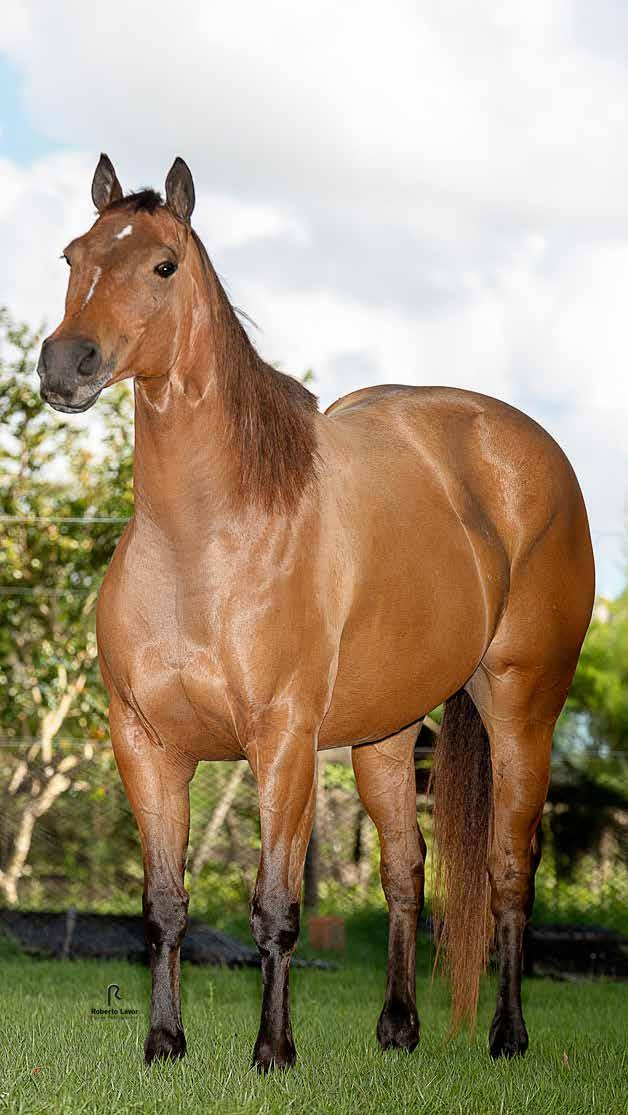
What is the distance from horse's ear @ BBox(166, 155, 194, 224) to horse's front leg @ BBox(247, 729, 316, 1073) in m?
1.46

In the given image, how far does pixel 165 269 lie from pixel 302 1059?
91.7 inches

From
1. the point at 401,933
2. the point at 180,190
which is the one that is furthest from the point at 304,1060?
the point at 180,190

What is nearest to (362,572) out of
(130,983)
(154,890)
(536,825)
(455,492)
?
(455,492)

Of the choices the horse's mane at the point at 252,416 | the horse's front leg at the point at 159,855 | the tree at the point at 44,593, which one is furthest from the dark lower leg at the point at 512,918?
the tree at the point at 44,593

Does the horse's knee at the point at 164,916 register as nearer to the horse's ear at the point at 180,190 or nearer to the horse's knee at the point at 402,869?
the horse's knee at the point at 402,869

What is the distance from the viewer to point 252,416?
367 centimetres

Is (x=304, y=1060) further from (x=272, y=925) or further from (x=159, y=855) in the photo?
(x=159, y=855)

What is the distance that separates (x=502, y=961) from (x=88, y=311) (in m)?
2.85

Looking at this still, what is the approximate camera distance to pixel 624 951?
783 centimetres

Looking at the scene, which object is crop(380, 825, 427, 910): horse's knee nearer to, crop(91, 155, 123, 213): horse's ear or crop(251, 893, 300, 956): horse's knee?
crop(251, 893, 300, 956): horse's knee

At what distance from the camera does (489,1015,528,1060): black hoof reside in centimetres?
445

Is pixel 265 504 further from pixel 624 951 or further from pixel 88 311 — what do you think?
pixel 624 951

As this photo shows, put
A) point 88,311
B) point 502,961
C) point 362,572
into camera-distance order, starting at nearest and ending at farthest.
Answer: point 88,311
point 362,572
point 502,961

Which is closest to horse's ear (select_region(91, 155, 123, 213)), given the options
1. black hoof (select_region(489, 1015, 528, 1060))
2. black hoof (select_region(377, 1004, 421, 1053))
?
black hoof (select_region(377, 1004, 421, 1053))
